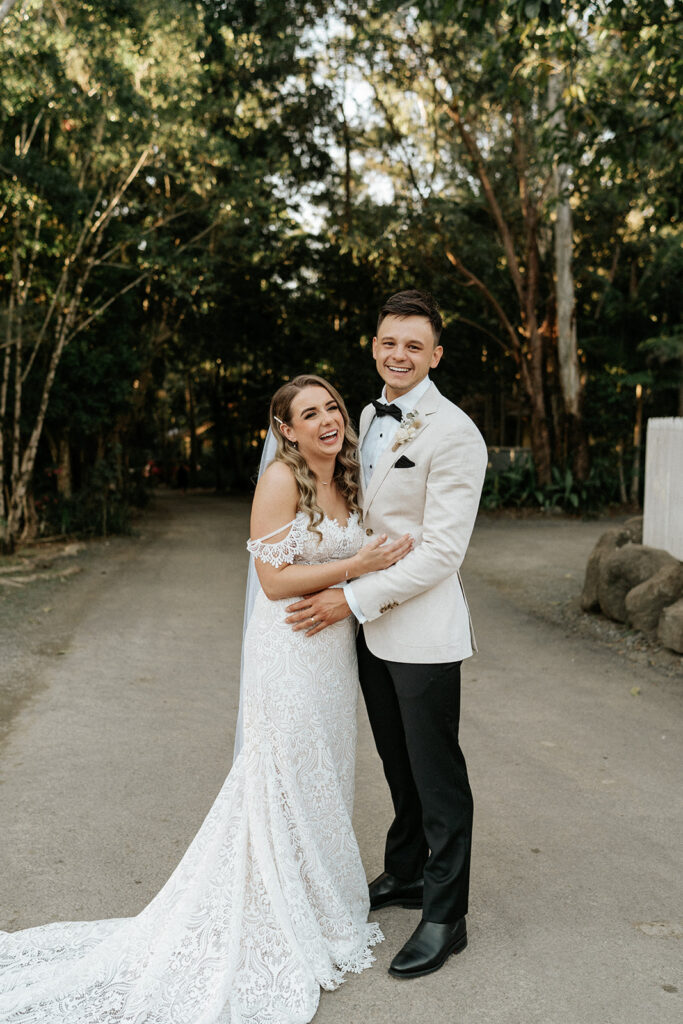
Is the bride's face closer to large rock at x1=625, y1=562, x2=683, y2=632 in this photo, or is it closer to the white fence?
large rock at x1=625, y1=562, x2=683, y2=632

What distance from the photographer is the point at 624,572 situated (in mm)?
8844

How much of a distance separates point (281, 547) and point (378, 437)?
0.57 m

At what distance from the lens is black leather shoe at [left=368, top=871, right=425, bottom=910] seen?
3684mm

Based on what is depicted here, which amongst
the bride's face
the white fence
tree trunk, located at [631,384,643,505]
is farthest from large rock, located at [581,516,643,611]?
tree trunk, located at [631,384,643,505]

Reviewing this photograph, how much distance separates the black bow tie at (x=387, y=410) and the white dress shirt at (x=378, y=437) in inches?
0.5

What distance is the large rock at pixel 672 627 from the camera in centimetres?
743

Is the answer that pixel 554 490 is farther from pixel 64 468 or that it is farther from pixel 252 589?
pixel 252 589

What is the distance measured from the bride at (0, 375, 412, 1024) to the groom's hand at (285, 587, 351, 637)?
3cm

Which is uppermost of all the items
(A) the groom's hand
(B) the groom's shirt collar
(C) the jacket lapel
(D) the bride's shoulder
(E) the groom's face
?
(E) the groom's face

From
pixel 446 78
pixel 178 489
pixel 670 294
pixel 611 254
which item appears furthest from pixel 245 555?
pixel 178 489

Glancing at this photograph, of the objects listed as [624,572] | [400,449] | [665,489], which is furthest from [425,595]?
[665,489]

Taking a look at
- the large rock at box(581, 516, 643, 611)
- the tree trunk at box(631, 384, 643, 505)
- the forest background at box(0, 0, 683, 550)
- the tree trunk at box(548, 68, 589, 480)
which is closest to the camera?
the large rock at box(581, 516, 643, 611)

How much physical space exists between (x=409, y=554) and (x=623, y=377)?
789 inches

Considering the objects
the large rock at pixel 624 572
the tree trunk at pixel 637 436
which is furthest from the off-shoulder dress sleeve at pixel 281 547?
the tree trunk at pixel 637 436
